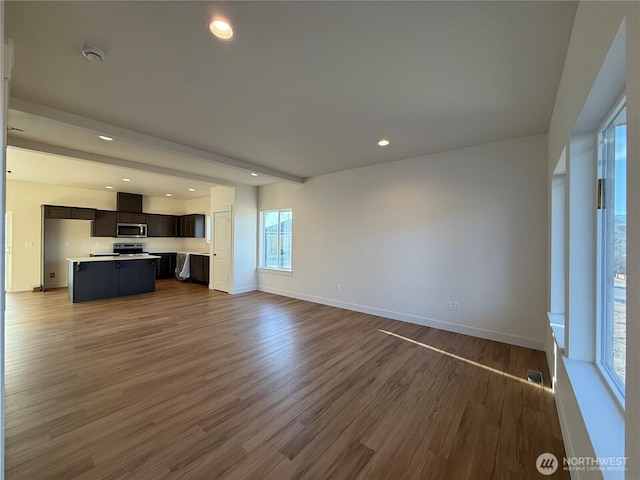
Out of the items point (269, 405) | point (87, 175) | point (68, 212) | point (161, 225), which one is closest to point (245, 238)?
point (87, 175)

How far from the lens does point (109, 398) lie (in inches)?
85.2

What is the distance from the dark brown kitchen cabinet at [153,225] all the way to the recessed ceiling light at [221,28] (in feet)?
26.5

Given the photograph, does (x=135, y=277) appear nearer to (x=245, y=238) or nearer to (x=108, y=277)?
(x=108, y=277)

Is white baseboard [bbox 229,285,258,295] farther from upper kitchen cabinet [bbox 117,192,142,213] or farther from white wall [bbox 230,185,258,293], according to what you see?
upper kitchen cabinet [bbox 117,192,142,213]

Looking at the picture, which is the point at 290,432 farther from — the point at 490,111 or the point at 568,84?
the point at 490,111

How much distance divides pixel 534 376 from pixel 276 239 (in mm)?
5269

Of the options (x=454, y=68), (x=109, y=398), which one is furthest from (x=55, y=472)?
(x=454, y=68)

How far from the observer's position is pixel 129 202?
25.4 ft

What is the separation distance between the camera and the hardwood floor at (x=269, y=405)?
1573mm

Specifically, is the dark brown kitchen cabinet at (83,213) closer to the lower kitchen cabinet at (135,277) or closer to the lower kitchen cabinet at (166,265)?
the lower kitchen cabinet at (166,265)

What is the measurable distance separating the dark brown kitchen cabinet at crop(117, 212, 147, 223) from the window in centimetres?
422

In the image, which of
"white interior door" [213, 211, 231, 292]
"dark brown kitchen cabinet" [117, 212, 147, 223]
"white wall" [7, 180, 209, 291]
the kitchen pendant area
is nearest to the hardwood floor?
the kitchen pendant area

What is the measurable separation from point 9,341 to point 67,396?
215cm

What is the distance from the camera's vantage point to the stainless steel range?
797cm
